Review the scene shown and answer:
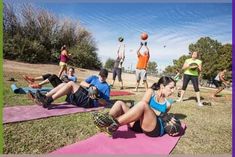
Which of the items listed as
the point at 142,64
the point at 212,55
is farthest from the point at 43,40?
the point at 212,55

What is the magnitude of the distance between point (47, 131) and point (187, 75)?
5.70 meters

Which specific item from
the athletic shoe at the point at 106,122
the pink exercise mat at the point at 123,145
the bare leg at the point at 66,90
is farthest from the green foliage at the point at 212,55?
the athletic shoe at the point at 106,122

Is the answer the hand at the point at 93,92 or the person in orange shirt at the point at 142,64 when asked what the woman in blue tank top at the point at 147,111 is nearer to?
the hand at the point at 93,92

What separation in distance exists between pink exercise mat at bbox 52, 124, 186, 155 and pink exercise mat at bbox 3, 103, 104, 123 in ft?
3.93

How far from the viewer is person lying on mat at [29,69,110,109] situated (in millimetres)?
5229

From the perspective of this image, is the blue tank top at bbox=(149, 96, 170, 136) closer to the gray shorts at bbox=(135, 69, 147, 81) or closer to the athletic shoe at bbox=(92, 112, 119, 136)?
the athletic shoe at bbox=(92, 112, 119, 136)

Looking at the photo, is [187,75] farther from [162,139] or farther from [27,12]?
[27,12]

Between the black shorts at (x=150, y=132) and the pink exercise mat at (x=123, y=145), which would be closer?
the pink exercise mat at (x=123, y=145)

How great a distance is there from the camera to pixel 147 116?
4.03 meters

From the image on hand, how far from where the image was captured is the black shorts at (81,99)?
5.64 metres

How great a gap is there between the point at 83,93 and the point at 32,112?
1.18 metres

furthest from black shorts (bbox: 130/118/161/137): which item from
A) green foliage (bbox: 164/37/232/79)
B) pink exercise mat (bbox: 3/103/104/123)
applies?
green foliage (bbox: 164/37/232/79)

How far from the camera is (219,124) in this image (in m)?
6.01

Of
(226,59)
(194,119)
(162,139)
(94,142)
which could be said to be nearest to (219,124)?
(194,119)
